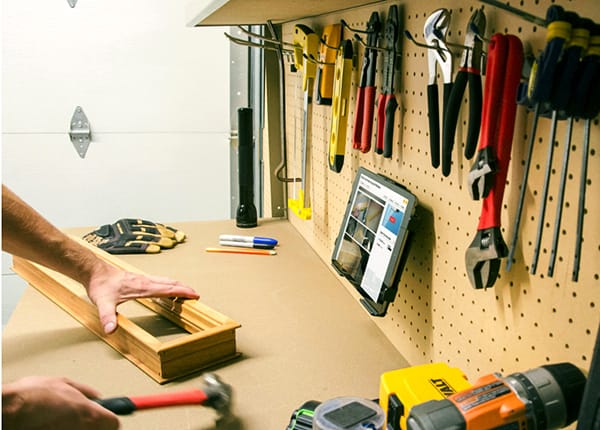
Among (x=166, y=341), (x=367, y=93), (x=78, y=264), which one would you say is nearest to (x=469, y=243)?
(x=367, y=93)

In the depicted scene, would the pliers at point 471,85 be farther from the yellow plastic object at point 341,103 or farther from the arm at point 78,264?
the arm at point 78,264

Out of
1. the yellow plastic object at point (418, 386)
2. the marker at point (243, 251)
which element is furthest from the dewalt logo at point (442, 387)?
the marker at point (243, 251)

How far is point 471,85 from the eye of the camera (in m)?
0.65

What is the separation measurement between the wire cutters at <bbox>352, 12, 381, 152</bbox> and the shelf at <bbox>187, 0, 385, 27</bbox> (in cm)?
6

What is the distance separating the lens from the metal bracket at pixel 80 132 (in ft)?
8.05

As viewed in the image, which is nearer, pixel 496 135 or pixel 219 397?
pixel 496 135

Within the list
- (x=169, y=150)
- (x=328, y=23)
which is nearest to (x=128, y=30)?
(x=169, y=150)

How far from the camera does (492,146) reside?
23.9 inches

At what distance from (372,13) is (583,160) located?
0.59 meters

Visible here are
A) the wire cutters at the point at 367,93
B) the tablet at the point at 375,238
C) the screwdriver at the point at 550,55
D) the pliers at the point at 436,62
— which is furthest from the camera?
the wire cutters at the point at 367,93

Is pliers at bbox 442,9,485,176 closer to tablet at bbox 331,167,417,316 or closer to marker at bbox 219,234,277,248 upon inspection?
tablet at bbox 331,167,417,316

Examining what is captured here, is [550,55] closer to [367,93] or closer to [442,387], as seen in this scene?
[442,387]

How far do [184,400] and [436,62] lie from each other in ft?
1.89

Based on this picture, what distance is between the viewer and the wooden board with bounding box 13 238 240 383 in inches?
34.1
